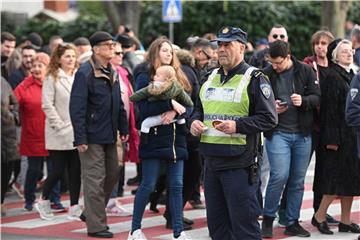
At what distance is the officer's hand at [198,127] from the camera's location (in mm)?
7363

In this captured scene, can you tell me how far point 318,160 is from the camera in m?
9.97

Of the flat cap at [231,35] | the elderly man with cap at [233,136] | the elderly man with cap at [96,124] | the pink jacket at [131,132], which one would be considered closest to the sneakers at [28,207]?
the pink jacket at [131,132]

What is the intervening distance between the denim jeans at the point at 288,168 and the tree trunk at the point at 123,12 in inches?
656

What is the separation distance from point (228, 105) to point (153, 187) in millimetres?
2270

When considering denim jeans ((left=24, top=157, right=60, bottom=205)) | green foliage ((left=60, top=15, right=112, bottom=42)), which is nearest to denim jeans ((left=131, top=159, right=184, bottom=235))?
denim jeans ((left=24, top=157, right=60, bottom=205))

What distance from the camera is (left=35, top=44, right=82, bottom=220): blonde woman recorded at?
36.7 ft

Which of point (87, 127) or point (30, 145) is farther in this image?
point (30, 145)

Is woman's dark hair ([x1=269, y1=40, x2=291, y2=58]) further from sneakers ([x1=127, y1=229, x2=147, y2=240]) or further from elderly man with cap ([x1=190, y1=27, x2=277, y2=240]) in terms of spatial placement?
sneakers ([x1=127, y1=229, x2=147, y2=240])

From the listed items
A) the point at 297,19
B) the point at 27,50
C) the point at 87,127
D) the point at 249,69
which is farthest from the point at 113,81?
the point at 297,19

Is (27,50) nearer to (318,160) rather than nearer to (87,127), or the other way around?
(87,127)

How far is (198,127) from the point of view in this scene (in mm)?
7367

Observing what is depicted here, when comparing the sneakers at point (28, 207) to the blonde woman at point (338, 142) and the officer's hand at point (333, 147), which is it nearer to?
the blonde woman at point (338, 142)

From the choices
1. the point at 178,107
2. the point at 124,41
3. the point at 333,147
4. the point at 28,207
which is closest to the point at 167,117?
the point at 178,107

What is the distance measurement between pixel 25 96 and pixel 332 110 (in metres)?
4.36
